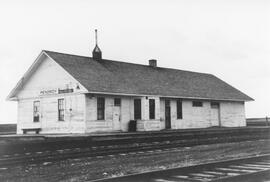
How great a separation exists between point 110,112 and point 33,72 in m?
6.29

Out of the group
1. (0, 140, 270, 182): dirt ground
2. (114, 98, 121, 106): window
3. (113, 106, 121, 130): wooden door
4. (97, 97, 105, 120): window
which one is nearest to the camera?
(0, 140, 270, 182): dirt ground

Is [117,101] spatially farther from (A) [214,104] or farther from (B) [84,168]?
(B) [84,168]

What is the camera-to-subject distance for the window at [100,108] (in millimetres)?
22094

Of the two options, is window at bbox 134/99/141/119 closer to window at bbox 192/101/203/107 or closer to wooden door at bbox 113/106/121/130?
wooden door at bbox 113/106/121/130

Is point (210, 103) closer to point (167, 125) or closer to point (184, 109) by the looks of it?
point (184, 109)

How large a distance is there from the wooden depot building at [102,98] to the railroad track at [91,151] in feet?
16.5

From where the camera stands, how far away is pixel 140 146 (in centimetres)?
1631

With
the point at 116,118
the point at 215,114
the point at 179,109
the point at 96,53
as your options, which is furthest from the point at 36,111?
the point at 215,114

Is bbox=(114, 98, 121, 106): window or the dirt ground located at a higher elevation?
bbox=(114, 98, 121, 106): window

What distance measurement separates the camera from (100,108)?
22156 mm

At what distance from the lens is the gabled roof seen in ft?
74.3

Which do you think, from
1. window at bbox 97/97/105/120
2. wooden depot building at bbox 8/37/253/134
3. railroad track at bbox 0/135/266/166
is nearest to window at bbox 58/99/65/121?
wooden depot building at bbox 8/37/253/134

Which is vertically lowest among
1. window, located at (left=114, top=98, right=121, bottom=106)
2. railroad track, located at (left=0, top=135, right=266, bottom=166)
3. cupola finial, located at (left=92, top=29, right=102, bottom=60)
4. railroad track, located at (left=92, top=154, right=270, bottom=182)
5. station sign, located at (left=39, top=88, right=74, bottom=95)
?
railroad track, located at (left=92, top=154, right=270, bottom=182)

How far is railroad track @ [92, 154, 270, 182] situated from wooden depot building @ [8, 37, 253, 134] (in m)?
12.0
